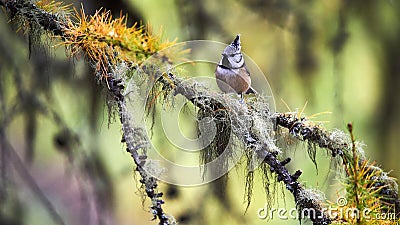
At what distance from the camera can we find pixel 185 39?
1.06 meters

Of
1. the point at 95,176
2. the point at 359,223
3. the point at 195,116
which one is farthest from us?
the point at 95,176

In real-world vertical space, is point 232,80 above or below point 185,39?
below

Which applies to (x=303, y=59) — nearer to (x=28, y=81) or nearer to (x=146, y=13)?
(x=146, y=13)

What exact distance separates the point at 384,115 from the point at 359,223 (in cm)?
82

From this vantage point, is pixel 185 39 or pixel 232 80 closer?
pixel 232 80

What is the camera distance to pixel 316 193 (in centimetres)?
53

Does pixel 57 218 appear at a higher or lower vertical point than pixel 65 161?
lower

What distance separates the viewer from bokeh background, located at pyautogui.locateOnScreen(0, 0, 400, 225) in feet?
3.55

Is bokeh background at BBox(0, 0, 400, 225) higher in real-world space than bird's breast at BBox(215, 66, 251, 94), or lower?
higher

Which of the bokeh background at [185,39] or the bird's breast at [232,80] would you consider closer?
the bird's breast at [232,80]

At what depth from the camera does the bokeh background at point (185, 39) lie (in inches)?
42.6

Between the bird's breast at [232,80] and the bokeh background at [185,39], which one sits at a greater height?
the bokeh background at [185,39]


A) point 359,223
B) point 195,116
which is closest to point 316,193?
point 359,223

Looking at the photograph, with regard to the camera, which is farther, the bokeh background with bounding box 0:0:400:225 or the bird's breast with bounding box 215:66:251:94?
the bokeh background with bounding box 0:0:400:225
